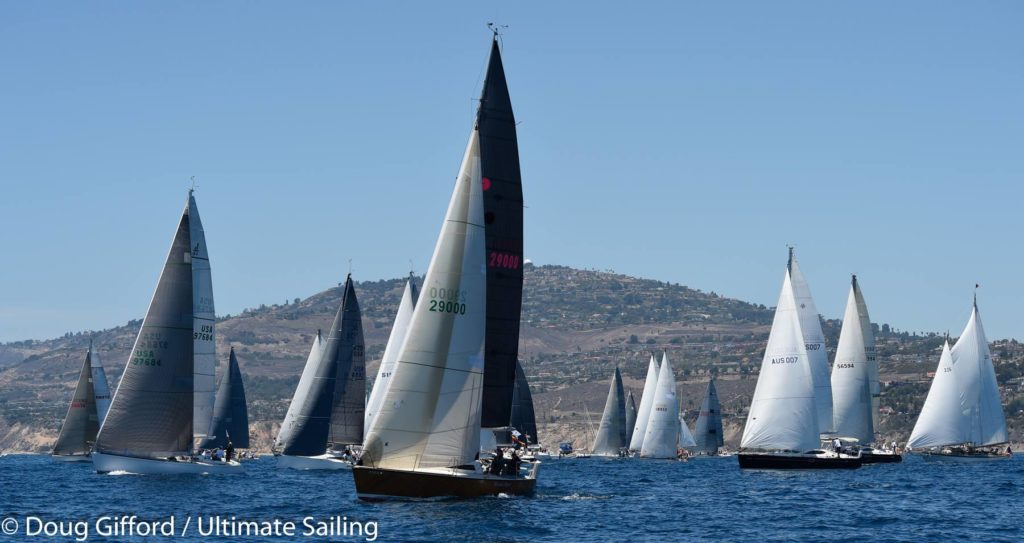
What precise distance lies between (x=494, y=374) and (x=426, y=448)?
4632mm

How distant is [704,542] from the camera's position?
34.7 metres

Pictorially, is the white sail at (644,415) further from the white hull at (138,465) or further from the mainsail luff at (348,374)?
the white hull at (138,465)

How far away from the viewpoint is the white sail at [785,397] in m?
63.2

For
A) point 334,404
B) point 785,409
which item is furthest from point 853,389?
point 334,404

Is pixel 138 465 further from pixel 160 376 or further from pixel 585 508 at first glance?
pixel 585 508

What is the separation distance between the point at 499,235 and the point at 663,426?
60.7m

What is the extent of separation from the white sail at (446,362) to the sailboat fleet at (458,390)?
40 millimetres

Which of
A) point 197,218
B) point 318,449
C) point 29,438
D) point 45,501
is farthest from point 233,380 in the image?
point 29,438

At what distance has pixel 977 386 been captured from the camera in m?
80.9

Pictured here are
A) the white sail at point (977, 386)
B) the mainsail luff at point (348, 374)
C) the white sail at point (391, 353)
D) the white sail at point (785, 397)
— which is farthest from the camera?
the white sail at point (977, 386)

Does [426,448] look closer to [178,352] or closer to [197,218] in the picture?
[178,352]

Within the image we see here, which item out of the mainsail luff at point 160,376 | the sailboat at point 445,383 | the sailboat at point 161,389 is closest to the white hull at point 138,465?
the sailboat at point 161,389

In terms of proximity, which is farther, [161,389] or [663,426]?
[663,426]

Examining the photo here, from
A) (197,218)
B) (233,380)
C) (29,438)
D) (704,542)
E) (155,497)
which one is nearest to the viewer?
(704,542)
